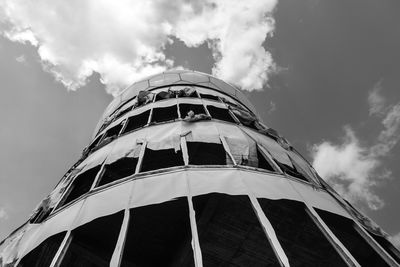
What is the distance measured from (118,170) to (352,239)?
7364 millimetres

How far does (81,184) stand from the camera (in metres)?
12.6

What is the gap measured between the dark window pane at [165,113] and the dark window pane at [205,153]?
485cm

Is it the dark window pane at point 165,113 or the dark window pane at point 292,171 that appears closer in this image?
the dark window pane at point 292,171

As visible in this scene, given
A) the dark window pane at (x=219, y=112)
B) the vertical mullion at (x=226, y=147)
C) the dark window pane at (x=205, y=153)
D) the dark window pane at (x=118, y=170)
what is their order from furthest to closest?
1. the dark window pane at (x=219, y=112)
2. the dark window pane at (x=205, y=153)
3. the dark window pane at (x=118, y=170)
4. the vertical mullion at (x=226, y=147)

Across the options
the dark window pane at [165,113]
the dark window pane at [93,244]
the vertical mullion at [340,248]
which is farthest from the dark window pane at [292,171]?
the dark window pane at [165,113]

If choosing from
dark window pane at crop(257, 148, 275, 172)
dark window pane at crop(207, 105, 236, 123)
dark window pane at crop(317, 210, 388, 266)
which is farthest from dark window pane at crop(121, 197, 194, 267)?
dark window pane at crop(207, 105, 236, 123)

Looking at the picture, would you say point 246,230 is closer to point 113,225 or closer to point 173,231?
point 173,231

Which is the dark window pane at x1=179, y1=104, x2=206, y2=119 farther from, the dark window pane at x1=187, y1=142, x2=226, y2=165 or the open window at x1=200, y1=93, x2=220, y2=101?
the dark window pane at x1=187, y1=142, x2=226, y2=165

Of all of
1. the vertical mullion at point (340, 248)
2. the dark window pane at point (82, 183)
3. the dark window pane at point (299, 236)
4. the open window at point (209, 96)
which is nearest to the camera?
the vertical mullion at point (340, 248)

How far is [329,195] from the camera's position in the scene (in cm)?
1054

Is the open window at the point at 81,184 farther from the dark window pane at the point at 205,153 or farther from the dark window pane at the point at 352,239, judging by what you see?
the dark window pane at the point at 352,239

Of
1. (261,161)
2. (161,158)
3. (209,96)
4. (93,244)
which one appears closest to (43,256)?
(93,244)

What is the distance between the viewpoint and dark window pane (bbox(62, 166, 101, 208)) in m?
12.1

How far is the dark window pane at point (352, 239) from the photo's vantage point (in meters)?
9.29
